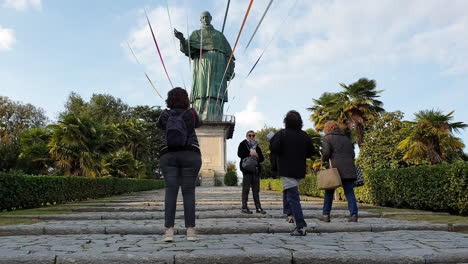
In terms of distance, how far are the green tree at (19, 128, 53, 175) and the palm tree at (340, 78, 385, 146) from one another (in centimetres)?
1730

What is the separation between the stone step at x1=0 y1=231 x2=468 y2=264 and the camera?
3410 millimetres

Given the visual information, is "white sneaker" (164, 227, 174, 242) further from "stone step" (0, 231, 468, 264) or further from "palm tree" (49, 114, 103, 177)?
"palm tree" (49, 114, 103, 177)

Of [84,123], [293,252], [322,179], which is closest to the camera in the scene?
[293,252]

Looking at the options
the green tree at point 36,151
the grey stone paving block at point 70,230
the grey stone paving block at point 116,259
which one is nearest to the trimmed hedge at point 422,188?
the grey stone paving block at point 116,259

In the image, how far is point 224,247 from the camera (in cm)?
398

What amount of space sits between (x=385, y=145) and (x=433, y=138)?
3.56 metres

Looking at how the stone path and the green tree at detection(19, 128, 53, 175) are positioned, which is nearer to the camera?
the stone path

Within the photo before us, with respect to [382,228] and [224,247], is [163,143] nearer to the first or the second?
[224,247]

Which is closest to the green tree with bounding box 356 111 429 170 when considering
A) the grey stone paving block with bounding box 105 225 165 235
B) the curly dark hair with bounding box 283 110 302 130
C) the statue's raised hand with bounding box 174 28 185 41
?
the curly dark hair with bounding box 283 110 302 130

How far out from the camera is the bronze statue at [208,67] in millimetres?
39194

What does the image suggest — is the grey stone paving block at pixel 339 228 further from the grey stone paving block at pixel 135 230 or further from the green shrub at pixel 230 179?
the green shrub at pixel 230 179

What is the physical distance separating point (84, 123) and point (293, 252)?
48.3 feet

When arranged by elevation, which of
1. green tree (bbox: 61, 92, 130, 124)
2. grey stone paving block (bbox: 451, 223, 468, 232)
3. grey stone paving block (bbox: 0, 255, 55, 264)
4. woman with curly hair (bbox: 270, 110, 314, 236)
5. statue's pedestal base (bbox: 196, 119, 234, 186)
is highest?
green tree (bbox: 61, 92, 130, 124)

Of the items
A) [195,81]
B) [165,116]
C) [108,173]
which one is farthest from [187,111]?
[195,81]
